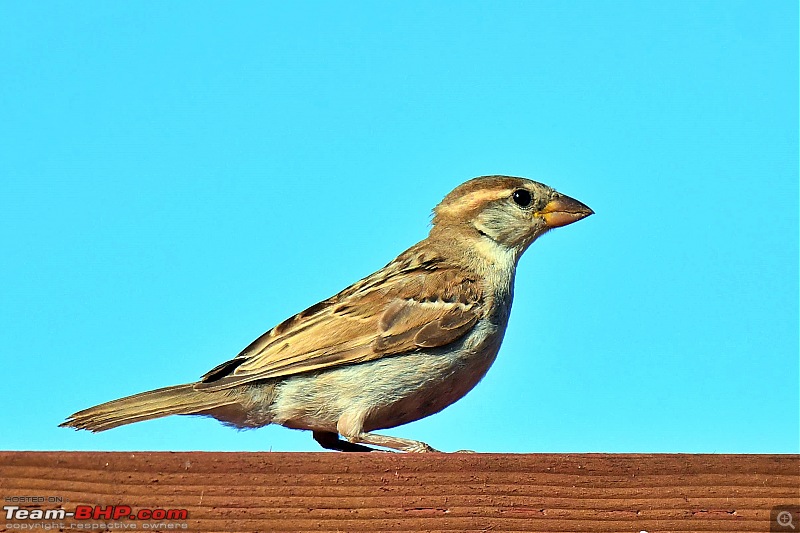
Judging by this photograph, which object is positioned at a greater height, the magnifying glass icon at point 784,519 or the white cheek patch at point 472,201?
the white cheek patch at point 472,201

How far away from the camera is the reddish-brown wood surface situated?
2.92m

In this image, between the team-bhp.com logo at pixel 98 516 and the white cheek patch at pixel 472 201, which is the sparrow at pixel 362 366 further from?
the team-bhp.com logo at pixel 98 516

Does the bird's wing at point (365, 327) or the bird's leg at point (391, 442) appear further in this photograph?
the bird's wing at point (365, 327)

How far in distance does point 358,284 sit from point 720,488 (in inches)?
97.8

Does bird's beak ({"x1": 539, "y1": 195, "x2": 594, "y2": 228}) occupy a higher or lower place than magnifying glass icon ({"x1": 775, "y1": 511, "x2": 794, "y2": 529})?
higher

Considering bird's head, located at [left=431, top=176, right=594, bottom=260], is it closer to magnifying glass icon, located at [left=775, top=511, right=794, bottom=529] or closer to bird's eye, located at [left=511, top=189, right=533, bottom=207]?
bird's eye, located at [left=511, top=189, right=533, bottom=207]

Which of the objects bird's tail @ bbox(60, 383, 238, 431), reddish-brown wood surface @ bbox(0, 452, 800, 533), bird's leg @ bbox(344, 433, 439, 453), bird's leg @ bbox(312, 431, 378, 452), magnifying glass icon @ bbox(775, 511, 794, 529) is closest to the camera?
reddish-brown wood surface @ bbox(0, 452, 800, 533)

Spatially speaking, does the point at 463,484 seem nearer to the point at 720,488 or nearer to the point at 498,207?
the point at 720,488

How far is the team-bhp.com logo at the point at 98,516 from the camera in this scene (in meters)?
2.82

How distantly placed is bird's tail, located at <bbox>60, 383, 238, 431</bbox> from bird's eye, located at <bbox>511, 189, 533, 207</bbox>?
198cm

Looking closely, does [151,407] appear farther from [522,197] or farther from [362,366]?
[522,197]

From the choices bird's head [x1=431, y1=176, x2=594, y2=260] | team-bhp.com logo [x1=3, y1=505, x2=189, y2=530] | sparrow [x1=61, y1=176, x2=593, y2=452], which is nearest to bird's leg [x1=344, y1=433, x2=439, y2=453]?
sparrow [x1=61, y1=176, x2=593, y2=452]

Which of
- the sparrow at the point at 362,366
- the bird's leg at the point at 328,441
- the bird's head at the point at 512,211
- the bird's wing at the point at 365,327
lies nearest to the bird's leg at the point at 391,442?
the sparrow at the point at 362,366

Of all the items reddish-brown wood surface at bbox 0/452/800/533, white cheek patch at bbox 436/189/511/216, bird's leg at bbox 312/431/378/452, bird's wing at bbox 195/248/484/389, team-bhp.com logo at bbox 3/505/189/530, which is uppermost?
white cheek patch at bbox 436/189/511/216
